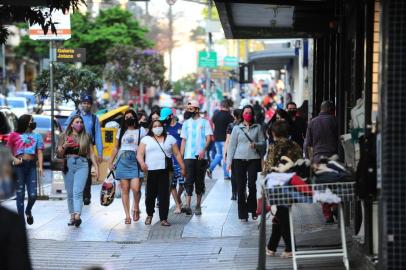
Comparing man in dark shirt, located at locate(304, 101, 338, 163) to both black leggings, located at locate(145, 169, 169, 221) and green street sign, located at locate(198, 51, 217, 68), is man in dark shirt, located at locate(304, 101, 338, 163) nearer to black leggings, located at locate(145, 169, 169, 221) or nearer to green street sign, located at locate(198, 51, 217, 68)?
black leggings, located at locate(145, 169, 169, 221)

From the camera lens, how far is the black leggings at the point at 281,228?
1034 centimetres

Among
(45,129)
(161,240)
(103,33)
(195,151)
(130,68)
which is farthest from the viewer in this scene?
(103,33)

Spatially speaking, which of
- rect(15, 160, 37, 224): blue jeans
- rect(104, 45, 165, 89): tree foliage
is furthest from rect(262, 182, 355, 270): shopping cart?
rect(104, 45, 165, 89): tree foliage

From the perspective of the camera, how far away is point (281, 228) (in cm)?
1046

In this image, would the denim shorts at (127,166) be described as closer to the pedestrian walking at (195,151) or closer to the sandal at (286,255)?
the pedestrian walking at (195,151)

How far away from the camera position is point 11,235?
177 inches

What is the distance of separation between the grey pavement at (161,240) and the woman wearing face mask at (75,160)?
13.5 inches

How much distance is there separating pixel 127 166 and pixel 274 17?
17.1 feet

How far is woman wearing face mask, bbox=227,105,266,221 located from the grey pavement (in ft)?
1.13

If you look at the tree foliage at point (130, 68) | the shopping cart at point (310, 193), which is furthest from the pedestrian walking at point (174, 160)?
the tree foliage at point (130, 68)

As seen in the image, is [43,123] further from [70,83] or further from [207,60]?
[207,60]

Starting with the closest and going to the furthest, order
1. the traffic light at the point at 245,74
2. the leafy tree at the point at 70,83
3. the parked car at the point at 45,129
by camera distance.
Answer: the leafy tree at the point at 70,83, the parked car at the point at 45,129, the traffic light at the point at 245,74

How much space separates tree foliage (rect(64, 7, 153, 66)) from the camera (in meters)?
58.9

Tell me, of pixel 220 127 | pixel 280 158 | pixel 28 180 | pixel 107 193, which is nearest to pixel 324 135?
pixel 280 158
